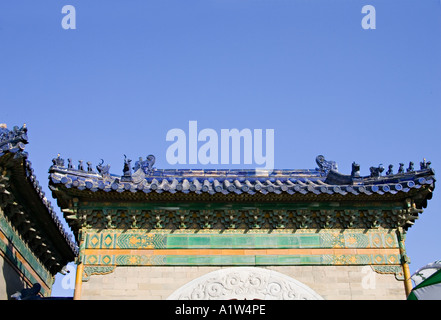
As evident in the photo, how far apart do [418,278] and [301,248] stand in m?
3.64

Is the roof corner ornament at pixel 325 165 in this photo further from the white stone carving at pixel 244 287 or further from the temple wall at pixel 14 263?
the temple wall at pixel 14 263

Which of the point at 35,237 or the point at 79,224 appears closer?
the point at 79,224

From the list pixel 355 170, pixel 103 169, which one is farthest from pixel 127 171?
pixel 355 170

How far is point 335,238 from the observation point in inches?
446

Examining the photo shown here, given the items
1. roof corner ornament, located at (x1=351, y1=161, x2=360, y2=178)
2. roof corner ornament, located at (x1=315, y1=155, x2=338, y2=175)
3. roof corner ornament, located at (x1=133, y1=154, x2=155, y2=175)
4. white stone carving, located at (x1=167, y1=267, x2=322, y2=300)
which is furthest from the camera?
roof corner ornament, located at (x1=315, y1=155, x2=338, y2=175)

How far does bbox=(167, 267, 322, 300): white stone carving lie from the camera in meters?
10.7

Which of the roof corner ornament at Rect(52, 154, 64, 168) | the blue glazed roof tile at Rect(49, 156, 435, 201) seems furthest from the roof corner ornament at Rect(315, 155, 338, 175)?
the roof corner ornament at Rect(52, 154, 64, 168)

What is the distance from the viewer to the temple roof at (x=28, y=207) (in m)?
11.2

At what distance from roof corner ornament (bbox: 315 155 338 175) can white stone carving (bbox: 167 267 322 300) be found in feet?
14.7

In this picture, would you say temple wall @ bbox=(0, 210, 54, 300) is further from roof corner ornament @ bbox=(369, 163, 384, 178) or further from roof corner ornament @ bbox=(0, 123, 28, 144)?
roof corner ornament @ bbox=(369, 163, 384, 178)
